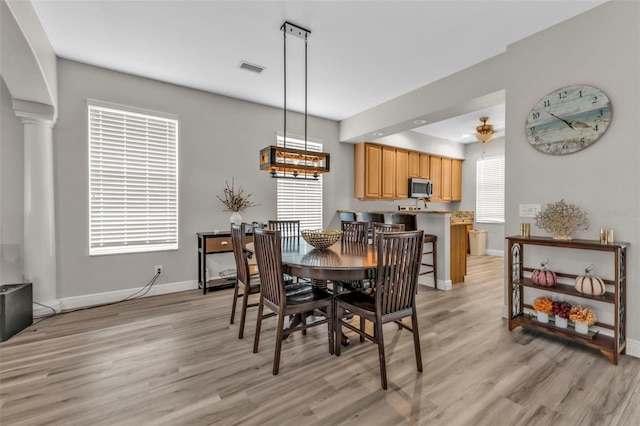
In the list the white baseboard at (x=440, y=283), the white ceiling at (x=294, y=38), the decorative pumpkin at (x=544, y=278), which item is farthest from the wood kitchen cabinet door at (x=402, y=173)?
the decorative pumpkin at (x=544, y=278)

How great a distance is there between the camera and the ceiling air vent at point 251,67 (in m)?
3.28

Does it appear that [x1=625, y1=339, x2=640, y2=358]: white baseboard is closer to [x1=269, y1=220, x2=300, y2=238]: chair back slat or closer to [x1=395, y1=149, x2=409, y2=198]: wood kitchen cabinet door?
[x1=269, y1=220, x2=300, y2=238]: chair back slat

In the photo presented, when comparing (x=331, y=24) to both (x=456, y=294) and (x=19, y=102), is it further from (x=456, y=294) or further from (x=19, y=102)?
(x=456, y=294)

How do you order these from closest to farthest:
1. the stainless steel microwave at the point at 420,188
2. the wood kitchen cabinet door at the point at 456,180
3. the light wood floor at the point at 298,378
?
1. the light wood floor at the point at 298,378
2. the stainless steel microwave at the point at 420,188
3. the wood kitchen cabinet door at the point at 456,180

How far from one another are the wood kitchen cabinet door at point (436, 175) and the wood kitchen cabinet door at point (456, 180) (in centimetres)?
51

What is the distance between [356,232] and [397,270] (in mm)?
1514

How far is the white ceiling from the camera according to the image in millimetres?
2369

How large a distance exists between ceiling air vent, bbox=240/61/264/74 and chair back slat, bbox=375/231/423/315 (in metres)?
2.60

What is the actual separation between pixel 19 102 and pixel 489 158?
7965 mm

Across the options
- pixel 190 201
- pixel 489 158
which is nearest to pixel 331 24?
pixel 190 201

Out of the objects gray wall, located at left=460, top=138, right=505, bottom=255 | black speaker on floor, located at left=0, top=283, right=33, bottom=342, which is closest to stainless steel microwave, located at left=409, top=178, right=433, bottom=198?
gray wall, located at left=460, top=138, right=505, bottom=255

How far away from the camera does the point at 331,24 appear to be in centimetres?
258

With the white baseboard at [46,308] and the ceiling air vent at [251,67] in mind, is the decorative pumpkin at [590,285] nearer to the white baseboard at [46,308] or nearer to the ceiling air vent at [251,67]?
the ceiling air vent at [251,67]

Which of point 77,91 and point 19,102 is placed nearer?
point 19,102
